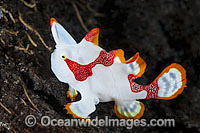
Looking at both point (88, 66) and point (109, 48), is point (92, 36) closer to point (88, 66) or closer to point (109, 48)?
point (88, 66)

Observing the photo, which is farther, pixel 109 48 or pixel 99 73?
pixel 109 48

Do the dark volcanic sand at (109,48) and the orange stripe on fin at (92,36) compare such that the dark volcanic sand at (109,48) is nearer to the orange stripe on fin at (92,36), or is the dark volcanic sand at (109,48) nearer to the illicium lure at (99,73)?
the illicium lure at (99,73)

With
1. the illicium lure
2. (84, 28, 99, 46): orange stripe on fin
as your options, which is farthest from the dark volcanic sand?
(84, 28, 99, 46): orange stripe on fin

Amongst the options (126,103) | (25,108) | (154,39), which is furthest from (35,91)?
(154,39)

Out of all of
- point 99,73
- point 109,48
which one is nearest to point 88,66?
point 99,73

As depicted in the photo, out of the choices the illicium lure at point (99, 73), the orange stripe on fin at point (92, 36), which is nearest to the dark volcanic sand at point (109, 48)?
the illicium lure at point (99, 73)
